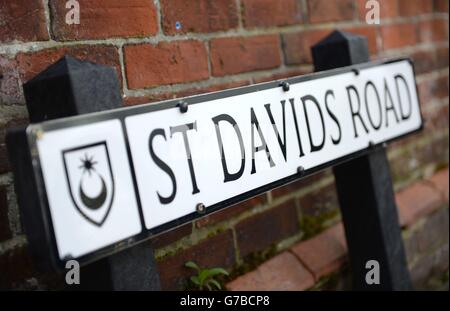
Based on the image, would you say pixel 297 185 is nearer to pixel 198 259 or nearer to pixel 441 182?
pixel 198 259

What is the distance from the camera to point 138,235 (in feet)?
1.94

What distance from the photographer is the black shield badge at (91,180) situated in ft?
1.75

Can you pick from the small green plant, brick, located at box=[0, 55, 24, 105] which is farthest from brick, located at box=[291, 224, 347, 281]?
brick, located at box=[0, 55, 24, 105]

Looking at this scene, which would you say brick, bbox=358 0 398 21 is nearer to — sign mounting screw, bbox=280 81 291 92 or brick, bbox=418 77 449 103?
brick, bbox=418 77 449 103

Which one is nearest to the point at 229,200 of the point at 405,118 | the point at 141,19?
the point at 141,19

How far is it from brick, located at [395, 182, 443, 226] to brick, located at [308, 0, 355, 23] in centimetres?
56

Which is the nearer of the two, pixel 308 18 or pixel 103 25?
pixel 103 25

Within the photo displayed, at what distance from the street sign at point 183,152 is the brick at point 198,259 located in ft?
0.87

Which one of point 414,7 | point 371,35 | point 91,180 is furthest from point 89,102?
point 414,7

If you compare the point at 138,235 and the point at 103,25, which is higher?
the point at 103,25

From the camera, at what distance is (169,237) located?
3.01 ft
